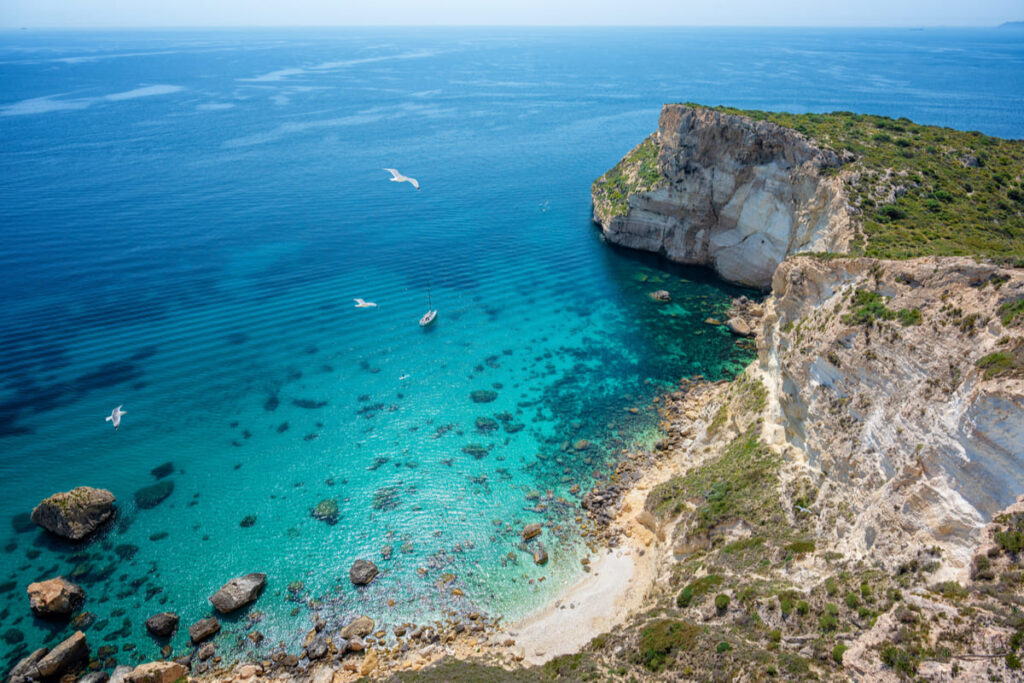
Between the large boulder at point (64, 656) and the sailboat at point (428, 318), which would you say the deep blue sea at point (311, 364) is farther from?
the large boulder at point (64, 656)

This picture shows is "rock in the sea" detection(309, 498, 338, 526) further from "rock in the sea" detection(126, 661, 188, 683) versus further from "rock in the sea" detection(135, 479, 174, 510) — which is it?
"rock in the sea" detection(126, 661, 188, 683)

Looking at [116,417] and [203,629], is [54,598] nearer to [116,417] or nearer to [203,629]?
[203,629]

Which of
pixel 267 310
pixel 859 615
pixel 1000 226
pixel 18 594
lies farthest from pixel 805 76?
pixel 18 594

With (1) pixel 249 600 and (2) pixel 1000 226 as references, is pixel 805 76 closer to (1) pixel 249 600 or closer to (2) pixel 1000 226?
(2) pixel 1000 226

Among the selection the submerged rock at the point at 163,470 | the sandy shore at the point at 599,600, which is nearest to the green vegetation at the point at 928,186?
the sandy shore at the point at 599,600

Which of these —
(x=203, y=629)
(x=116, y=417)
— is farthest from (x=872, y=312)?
(x=116, y=417)

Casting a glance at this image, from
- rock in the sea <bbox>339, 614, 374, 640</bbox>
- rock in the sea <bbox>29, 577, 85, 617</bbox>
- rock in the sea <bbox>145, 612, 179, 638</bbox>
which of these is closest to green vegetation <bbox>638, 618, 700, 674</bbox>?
rock in the sea <bbox>339, 614, 374, 640</bbox>

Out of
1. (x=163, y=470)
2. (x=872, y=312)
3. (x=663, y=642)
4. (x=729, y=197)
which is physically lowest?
(x=163, y=470)
